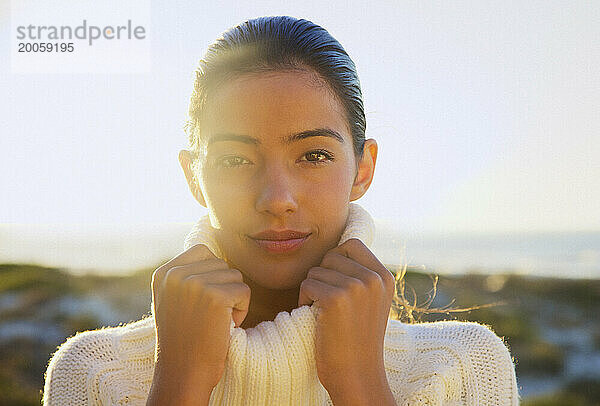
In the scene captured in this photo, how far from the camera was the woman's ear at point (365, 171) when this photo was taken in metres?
2.22

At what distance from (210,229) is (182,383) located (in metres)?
0.61

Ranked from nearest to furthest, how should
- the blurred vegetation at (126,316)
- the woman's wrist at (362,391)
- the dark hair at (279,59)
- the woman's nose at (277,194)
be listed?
1. the woman's wrist at (362,391)
2. the woman's nose at (277,194)
3. the dark hair at (279,59)
4. the blurred vegetation at (126,316)

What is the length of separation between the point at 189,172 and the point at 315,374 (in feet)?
3.18

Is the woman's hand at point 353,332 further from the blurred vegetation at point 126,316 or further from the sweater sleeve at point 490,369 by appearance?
the blurred vegetation at point 126,316

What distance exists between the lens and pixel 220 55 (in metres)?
2.15

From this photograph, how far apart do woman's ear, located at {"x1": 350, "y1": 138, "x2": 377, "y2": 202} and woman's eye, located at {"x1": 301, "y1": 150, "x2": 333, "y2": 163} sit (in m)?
0.29

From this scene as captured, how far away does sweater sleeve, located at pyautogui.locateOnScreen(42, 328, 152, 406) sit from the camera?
2.09 m

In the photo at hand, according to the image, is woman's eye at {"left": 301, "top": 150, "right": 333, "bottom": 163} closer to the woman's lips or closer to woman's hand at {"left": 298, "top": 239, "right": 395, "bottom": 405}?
the woman's lips

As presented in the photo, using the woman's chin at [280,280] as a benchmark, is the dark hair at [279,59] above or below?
above

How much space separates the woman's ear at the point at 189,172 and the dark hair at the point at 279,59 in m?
0.07

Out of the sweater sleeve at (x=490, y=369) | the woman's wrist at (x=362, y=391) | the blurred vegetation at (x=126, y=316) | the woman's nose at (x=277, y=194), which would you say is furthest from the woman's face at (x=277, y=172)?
the blurred vegetation at (x=126, y=316)

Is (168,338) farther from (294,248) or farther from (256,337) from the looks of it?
(294,248)

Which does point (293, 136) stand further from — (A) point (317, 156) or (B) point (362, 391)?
(B) point (362, 391)

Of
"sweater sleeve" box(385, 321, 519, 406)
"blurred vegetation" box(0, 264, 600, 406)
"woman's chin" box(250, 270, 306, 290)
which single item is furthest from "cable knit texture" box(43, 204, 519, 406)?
"blurred vegetation" box(0, 264, 600, 406)
